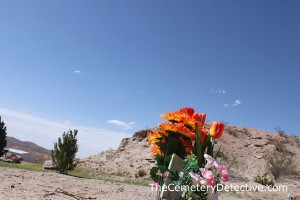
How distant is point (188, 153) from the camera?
203cm

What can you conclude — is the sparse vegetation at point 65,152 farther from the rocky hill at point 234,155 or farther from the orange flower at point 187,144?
the orange flower at point 187,144

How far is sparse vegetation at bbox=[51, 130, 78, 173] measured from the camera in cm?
1461

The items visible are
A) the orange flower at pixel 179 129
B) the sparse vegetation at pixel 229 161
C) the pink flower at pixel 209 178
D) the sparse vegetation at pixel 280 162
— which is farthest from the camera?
the sparse vegetation at pixel 229 161

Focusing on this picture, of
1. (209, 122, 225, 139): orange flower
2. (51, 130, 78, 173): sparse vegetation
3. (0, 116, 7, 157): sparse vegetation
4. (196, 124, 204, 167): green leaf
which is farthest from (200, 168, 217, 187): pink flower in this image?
(0, 116, 7, 157): sparse vegetation

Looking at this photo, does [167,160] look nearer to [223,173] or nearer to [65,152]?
[223,173]

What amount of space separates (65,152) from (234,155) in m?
14.2

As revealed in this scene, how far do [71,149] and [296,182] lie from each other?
14.0 meters

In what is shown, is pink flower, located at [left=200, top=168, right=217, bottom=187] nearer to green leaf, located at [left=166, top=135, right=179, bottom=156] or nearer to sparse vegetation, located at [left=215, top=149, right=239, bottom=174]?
green leaf, located at [left=166, top=135, right=179, bottom=156]

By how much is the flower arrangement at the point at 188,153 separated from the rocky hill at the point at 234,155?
52.6 feet

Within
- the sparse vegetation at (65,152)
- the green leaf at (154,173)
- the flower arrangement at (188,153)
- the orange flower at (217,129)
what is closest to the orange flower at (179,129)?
the flower arrangement at (188,153)

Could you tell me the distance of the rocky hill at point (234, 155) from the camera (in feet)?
65.6

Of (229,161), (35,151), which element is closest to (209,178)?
(229,161)

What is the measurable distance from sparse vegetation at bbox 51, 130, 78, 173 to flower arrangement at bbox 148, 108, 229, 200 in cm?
1333

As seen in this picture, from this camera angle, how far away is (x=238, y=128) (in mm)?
30125
